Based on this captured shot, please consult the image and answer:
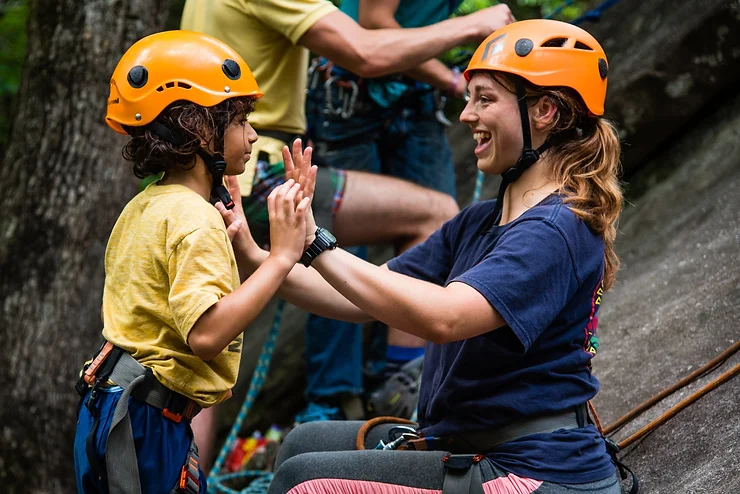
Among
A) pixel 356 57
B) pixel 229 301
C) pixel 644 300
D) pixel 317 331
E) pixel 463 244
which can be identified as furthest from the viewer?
pixel 317 331

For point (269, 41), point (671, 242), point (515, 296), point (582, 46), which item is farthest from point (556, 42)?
point (671, 242)

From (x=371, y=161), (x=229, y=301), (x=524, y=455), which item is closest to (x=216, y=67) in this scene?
(x=229, y=301)

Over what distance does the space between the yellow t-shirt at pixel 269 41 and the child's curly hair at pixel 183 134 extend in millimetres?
1080

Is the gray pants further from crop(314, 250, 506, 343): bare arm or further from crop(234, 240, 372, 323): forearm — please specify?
crop(234, 240, 372, 323): forearm

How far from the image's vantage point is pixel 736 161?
16.9 ft

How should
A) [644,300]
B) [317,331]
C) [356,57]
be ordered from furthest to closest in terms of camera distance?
[317,331], [644,300], [356,57]

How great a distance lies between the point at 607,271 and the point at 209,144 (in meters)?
1.40

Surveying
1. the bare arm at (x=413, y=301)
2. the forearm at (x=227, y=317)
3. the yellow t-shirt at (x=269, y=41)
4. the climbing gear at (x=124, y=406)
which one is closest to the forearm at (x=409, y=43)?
the yellow t-shirt at (x=269, y=41)

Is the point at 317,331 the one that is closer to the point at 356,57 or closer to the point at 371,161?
the point at 371,161

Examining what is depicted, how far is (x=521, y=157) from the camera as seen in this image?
3.06 metres

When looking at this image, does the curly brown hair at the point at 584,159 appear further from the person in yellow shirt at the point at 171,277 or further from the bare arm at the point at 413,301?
the person in yellow shirt at the point at 171,277

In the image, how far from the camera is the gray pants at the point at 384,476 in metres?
2.72

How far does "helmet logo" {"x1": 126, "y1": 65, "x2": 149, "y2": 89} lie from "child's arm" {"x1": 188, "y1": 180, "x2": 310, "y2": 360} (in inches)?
24.1

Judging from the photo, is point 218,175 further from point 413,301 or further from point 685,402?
point 685,402
